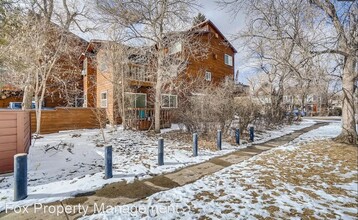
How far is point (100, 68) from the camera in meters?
14.1

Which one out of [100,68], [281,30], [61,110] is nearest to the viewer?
[281,30]

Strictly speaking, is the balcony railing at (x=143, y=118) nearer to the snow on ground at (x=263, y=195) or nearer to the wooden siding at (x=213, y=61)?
the wooden siding at (x=213, y=61)

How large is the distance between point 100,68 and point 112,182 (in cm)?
1149

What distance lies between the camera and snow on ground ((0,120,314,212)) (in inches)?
160

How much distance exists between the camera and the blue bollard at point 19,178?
3645 mm

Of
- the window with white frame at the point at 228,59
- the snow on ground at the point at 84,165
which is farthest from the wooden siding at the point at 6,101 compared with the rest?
the window with white frame at the point at 228,59

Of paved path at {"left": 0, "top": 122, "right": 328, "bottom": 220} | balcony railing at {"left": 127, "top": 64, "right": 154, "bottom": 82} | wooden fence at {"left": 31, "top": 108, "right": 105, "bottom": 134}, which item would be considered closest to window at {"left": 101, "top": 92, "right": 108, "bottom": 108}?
wooden fence at {"left": 31, "top": 108, "right": 105, "bottom": 134}

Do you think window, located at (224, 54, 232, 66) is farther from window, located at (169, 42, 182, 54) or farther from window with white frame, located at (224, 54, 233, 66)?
window, located at (169, 42, 182, 54)

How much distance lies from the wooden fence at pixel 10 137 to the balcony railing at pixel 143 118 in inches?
257

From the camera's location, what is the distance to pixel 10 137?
194 inches

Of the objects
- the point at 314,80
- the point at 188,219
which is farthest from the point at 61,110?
the point at 314,80

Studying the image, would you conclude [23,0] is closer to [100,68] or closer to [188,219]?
[100,68]

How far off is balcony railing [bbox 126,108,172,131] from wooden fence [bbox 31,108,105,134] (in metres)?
1.66

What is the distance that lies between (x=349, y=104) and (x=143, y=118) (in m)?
10.6
